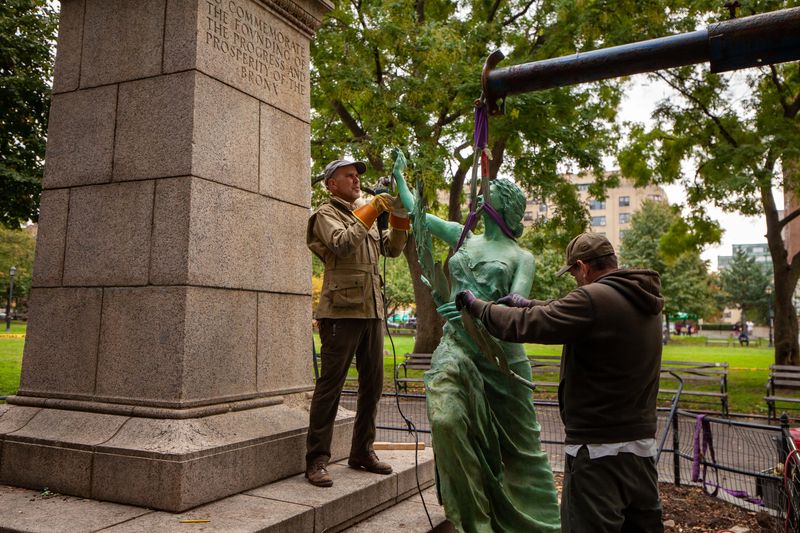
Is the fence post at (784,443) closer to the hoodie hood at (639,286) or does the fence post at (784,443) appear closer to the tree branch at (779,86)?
the hoodie hood at (639,286)

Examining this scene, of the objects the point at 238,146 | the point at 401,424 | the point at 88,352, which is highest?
the point at 238,146

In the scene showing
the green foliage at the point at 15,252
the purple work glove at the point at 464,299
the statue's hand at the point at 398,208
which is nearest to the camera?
the purple work glove at the point at 464,299

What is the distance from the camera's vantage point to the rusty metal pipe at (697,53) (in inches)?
84.5

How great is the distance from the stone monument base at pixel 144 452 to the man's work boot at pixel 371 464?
1.40 feet

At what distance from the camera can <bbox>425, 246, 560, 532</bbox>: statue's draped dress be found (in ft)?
13.0

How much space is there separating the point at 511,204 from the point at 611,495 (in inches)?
89.0

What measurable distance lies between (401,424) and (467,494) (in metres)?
7.28

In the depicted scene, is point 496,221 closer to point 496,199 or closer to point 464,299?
point 496,199

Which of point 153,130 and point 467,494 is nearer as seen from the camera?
point 467,494

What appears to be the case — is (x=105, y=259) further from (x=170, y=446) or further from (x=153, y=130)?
(x=170, y=446)

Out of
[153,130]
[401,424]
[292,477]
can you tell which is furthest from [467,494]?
[401,424]

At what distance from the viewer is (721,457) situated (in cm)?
920

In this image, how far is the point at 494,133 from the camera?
14.2m

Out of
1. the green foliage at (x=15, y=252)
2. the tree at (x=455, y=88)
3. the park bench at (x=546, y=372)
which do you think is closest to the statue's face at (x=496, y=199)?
the tree at (x=455, y=88)
